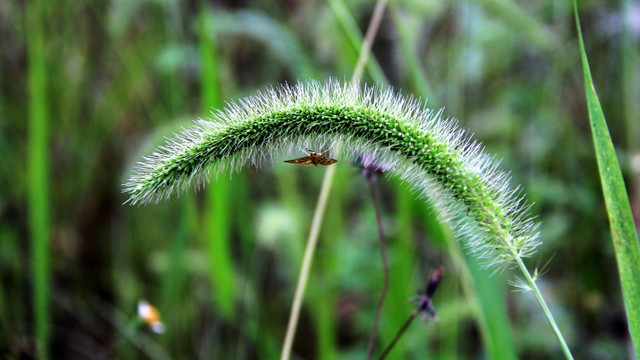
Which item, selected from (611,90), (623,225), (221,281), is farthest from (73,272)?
(611,90)

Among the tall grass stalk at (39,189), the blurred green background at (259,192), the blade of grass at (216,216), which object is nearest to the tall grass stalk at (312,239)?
the blurred green background at (259,192)

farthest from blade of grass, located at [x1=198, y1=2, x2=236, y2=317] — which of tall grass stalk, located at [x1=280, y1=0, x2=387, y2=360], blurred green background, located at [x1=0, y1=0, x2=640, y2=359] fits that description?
tall grass stalk, located at [x1=280, y1=0, x2=387, y2=360]

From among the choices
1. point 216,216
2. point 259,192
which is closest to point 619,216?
point 216,216

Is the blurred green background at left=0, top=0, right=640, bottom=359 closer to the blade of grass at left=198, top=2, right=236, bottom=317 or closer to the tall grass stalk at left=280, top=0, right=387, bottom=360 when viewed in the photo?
the blade of grass at left=198, top=2, right=236, bottom=317

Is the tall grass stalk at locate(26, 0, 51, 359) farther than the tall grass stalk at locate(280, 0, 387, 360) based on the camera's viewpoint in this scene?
Yes

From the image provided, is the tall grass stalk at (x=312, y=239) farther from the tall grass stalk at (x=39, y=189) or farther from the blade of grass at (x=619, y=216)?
the tall grass stalk at (x=39, y=189)

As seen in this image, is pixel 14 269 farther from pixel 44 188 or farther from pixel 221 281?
pixel 221 281

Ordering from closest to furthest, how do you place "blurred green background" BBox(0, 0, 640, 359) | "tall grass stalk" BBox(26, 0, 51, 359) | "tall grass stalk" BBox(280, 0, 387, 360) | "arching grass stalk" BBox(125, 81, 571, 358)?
"arching grass stalk" BBox(125, 81, 571, 358), "tall grass stalk" BBox(280, 0, 387, 360), "tall grass stalk" BBox(26, 0, 51, 359), "blurred green background" BBox(0, 0, 640, 359)
